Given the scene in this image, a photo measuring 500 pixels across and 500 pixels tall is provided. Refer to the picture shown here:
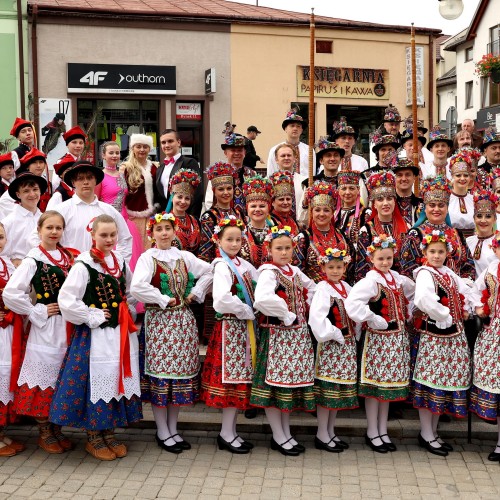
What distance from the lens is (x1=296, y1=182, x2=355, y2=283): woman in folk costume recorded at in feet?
20.0

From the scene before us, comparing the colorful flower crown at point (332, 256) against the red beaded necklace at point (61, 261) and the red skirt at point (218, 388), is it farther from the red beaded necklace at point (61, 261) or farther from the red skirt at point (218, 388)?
the red beaded necklace at point (61, 261)

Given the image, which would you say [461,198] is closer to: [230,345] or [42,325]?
[230,345]

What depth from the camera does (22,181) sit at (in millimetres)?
6297

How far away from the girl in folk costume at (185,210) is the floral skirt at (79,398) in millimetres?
1395

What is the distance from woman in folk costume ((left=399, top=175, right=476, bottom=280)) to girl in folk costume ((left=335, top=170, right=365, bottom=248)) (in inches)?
24.4

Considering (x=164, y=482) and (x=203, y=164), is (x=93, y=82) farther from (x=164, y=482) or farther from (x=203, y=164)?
(x=164, y=482)

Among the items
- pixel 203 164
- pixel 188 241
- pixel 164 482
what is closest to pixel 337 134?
pixel 188 241

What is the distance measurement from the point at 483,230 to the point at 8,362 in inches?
156

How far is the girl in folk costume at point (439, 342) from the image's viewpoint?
18.0 ft

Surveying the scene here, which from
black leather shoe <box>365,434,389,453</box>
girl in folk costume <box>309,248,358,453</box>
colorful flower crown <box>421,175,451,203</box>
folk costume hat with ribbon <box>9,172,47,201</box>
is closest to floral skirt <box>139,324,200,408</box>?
girl in folk costume <box>309,248,358,453</box>

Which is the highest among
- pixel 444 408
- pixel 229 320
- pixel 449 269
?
pixel 449 269

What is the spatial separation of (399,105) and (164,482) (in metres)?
16.3

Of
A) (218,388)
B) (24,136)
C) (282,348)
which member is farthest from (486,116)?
(218,388)

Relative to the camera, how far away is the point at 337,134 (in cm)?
874
